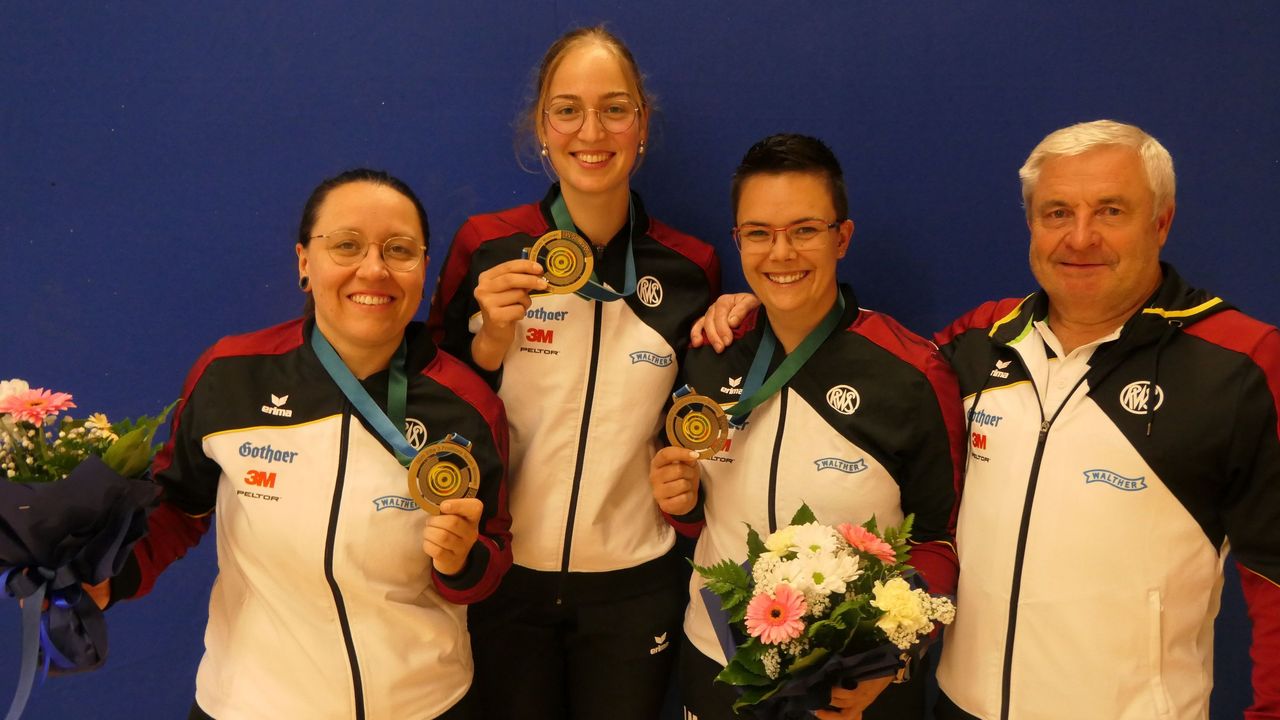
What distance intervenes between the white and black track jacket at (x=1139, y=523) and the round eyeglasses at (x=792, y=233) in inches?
28.7

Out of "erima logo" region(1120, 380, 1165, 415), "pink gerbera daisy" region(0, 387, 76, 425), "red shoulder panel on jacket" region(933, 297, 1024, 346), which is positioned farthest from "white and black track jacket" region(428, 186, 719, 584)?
"erima logo" region(1120, 380, 1165, 415)

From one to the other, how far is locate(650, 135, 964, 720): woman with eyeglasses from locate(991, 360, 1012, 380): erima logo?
13 cm

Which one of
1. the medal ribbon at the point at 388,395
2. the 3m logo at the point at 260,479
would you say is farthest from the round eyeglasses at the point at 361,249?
the 3m logo at the point at 260,479

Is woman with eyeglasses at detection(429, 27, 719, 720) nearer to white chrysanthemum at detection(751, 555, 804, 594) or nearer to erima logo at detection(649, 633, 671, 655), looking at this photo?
erima logo at detection(649, 633, 671, 655)

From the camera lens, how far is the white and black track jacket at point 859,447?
280 centimetres

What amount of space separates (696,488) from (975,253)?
1477 mm

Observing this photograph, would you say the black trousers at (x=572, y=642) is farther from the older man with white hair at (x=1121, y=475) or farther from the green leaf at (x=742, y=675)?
the older man with white hair at (x=1121, y=475)

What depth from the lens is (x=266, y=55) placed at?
3619 millimetres

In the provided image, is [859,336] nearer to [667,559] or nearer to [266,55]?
[667,559]

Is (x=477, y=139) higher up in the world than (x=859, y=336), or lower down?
higher up

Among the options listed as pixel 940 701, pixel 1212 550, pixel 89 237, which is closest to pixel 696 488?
pixel 940 701

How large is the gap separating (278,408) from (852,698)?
176 centimetres

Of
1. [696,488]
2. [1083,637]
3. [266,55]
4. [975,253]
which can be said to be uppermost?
[266,55]

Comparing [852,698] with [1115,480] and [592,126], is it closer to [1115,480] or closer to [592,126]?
[1115,480]
